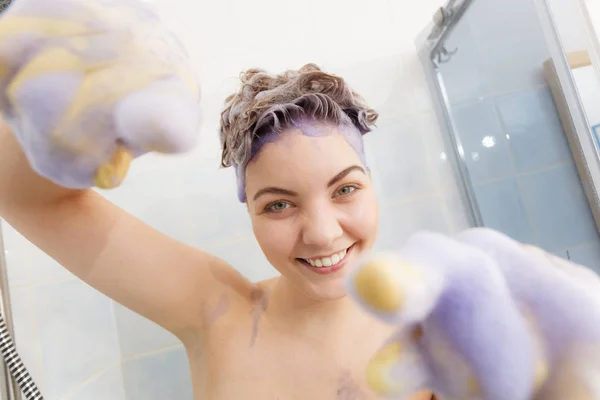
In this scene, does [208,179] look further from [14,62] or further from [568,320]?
[568,320]

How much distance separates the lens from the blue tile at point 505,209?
1.08 m

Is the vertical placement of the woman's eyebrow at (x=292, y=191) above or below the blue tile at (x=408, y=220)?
above

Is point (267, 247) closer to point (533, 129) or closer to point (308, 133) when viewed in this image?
point (308, 133)

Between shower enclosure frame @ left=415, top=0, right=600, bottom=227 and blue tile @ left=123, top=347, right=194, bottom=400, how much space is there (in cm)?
91

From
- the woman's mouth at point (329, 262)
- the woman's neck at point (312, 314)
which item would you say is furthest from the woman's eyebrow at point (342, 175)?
the woman's neck at point (312, 314)

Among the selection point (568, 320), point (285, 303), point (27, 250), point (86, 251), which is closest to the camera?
point (568, 320)

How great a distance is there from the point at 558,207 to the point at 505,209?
0.16 m

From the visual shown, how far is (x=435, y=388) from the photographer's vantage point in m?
0.36

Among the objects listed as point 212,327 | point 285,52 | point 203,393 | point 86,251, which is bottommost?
point 203,393

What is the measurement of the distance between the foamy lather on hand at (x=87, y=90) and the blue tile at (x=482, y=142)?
3.06 ft

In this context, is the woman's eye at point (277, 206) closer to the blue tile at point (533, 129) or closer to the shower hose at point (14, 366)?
the shower hose at point (14, 366)

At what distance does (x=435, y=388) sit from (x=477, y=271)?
4.4 inches

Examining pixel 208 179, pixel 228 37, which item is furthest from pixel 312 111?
pixel 228 37

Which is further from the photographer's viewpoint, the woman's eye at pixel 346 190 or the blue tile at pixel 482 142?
the blue tile at pixel 482 142
